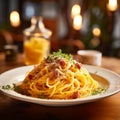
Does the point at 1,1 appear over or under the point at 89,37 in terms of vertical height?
over

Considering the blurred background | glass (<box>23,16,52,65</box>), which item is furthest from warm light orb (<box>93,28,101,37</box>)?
glass (<box>23,16,52,65</box>)

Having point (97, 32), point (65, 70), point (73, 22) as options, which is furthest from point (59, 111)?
point (97, 32)

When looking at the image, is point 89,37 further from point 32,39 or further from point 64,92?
point 64,92

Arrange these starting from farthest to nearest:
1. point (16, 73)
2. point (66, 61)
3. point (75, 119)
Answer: point (16, 73), point (66, 61), point (75, 119)

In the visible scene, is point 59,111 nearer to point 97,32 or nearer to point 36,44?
point 36,44

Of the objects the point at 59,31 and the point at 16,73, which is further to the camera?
the point at 59,31

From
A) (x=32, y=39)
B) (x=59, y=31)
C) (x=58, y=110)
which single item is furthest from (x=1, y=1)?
(x=58, y=110)

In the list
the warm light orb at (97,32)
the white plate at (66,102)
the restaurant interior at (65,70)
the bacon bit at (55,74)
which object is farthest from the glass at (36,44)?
the warm light orb at (97,32)

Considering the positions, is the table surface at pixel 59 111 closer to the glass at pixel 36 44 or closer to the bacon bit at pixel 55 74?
the bacon bit at pixel 55 74

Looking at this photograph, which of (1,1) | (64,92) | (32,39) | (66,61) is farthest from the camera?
(1,1)
